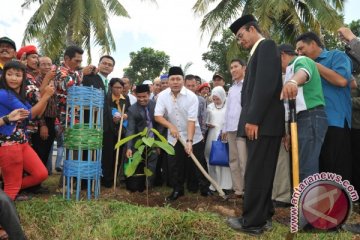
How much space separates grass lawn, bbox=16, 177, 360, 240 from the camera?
2.95m

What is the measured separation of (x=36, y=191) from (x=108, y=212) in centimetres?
143

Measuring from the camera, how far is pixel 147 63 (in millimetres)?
36781

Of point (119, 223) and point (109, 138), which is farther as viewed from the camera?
point (109, 138)

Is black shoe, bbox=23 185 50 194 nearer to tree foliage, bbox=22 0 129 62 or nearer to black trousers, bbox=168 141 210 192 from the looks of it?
black trousers, bbox=168 141 210 192

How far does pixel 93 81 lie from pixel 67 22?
460 inches

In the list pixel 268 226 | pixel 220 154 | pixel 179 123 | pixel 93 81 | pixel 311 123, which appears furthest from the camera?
pixel 93 81

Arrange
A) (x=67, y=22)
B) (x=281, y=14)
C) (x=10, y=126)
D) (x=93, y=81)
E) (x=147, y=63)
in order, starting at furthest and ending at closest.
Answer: (x=147, y=63)
(x=67, y=22)
(x=281, y=14)
(x=93, y=81)
(x=10, y=126)

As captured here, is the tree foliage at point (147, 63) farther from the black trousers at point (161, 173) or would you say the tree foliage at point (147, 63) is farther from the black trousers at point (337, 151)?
the black trousers at point (337, 151)

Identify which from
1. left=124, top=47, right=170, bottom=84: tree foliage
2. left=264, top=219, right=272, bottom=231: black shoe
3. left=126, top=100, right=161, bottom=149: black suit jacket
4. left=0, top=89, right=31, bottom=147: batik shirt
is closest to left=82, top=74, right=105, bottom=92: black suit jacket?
left=126, top=100, right=161, bottom=149: black suit jacket

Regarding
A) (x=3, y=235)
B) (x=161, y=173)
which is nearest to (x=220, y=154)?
(x=161, y=173)
